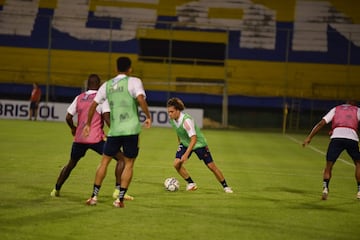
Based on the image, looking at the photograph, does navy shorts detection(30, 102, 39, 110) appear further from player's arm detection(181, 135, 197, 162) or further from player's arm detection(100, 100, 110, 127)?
player's arm detection(100, 100, 110, 127)

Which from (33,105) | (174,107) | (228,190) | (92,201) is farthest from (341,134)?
(33,105)

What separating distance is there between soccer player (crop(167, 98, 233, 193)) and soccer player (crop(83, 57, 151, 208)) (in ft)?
7.12

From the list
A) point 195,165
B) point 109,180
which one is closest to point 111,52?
point 195,165

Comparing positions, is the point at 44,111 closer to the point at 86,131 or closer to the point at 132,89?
the point at 86,131

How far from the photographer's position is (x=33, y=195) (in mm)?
11305

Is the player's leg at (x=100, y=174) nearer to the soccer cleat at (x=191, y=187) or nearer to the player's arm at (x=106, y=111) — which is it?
the player's arm at (x=106, y=111)

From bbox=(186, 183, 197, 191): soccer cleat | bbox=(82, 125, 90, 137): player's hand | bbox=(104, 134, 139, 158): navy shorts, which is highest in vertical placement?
bbox=(82, 125, 90, 137): player's hand

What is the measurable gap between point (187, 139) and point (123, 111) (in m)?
2.90

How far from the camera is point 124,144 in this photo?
33.5 ft

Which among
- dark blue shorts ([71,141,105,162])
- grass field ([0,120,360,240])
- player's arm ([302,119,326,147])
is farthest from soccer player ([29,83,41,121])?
dark blue shorts ([71,141,105,162])

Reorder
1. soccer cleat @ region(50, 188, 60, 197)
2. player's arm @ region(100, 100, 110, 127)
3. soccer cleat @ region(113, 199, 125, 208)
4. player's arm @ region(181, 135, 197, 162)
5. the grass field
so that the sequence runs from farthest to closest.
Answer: player's arm @ region(181, 135, 197, 162) → soccer cleat @ region(50, 188, 60, 197) → player's arm @ region(100, 100, 110, 127) → soccer cleat @ region(113, 199, 125, 208) → the grass field

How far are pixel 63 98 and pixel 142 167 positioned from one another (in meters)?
26.8

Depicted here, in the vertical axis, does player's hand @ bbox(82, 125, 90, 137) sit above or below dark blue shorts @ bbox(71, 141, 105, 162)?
above

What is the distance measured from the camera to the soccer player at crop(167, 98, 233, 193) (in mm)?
12345
